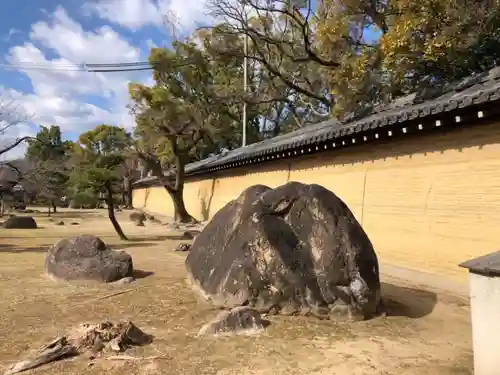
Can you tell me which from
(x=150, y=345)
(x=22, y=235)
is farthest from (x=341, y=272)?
(x=22, y=235)

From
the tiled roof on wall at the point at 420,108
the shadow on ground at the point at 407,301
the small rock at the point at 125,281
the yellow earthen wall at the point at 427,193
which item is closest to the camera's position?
the shadow on ground at the point at 407,301

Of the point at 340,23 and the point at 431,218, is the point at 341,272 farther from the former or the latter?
the point at 340,23

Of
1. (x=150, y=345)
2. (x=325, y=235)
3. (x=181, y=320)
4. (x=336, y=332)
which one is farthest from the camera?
(x=325, y=235)

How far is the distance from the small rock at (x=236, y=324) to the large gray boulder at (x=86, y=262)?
140 inches

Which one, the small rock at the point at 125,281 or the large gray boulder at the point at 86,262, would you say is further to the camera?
the large gray boulder at the point at 86,262

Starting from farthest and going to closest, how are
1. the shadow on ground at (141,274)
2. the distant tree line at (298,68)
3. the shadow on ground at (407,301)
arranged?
the distant tree line at (298,68)
the shadow on ground at (141,274)
the shadow on ground at (407,301)

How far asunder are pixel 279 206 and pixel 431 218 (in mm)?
3770

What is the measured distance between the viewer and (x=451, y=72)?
13734 millimetres

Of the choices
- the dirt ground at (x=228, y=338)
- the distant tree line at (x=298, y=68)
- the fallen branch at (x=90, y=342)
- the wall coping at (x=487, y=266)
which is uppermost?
the distant tree line at (x=298, y=68)

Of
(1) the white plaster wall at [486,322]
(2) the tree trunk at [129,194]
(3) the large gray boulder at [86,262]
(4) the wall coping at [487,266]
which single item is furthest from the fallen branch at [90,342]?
(2) the tree trunk at [129,194]

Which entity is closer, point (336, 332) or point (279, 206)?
point (336, 332)

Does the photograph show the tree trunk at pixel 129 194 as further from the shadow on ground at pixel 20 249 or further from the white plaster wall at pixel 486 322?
the white plaster wall at pixel 486 322

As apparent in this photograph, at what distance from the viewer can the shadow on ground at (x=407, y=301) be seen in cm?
637

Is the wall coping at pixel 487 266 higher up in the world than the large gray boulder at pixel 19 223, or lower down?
higher up
